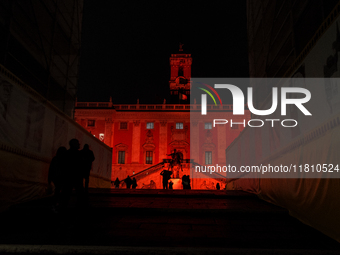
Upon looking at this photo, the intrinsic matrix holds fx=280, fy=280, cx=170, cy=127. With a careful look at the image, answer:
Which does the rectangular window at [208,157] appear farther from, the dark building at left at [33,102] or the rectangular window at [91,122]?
the dark building at left at [33,102]

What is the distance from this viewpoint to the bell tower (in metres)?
43.6

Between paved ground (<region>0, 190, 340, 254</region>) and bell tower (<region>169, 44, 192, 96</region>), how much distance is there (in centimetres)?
3887

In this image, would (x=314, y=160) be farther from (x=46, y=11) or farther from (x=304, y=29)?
(x=46, y=11)

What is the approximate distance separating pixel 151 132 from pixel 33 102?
31069mm

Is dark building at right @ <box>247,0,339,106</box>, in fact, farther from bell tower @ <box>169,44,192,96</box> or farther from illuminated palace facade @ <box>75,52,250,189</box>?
bell tower @ <box>169,44,192,96</box>

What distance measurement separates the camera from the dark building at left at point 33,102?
6.05 m

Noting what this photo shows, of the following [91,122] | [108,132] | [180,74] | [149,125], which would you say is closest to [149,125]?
[149,125]

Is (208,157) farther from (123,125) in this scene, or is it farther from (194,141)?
(123,125)

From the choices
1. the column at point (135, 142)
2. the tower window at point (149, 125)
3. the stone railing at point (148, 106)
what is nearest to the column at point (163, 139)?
the tower window at point (149, 125)

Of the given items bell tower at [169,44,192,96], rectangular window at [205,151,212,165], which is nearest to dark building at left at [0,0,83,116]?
rectangular window at [205,151,212,165]

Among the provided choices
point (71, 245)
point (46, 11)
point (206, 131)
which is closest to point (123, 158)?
point (206, 131)

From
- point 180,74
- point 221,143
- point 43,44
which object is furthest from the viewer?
point 180,74

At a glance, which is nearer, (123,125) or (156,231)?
(156,231)

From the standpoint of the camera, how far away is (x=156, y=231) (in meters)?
4.25
